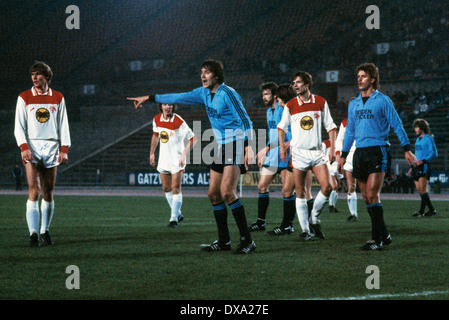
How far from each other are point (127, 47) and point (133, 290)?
43618 millimetres

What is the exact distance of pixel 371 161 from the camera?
7.38 metres

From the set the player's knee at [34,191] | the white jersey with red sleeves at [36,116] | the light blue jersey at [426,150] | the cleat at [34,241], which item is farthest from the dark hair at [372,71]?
the light blue jersey at [426,150]

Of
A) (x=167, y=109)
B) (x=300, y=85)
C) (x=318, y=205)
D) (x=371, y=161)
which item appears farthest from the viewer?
(x=167, y=109)

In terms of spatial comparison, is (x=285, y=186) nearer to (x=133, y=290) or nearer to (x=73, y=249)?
(x=73, y=249)

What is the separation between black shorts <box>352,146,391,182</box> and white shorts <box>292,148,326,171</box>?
A: 0.88 meters

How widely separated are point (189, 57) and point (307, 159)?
36575 mm

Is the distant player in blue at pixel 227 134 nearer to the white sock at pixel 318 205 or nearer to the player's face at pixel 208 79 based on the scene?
the player's face at pixel 208 79

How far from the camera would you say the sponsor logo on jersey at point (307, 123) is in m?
8.42

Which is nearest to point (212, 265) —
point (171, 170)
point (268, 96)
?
point (268, 96)

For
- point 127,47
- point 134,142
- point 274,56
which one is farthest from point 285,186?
point 127,47

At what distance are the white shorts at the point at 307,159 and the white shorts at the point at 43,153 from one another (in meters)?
3.14

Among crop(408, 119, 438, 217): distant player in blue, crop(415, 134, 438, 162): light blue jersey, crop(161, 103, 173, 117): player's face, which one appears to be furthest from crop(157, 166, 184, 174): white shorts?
crop(415, 134, 438, 162): light blue jersey

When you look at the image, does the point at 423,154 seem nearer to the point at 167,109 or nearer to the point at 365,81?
the point at 167,109

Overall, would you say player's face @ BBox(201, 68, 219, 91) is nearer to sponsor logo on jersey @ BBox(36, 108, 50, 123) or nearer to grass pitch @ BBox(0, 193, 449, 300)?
grass pitch @ BBox(0, 193, 449, 300)
